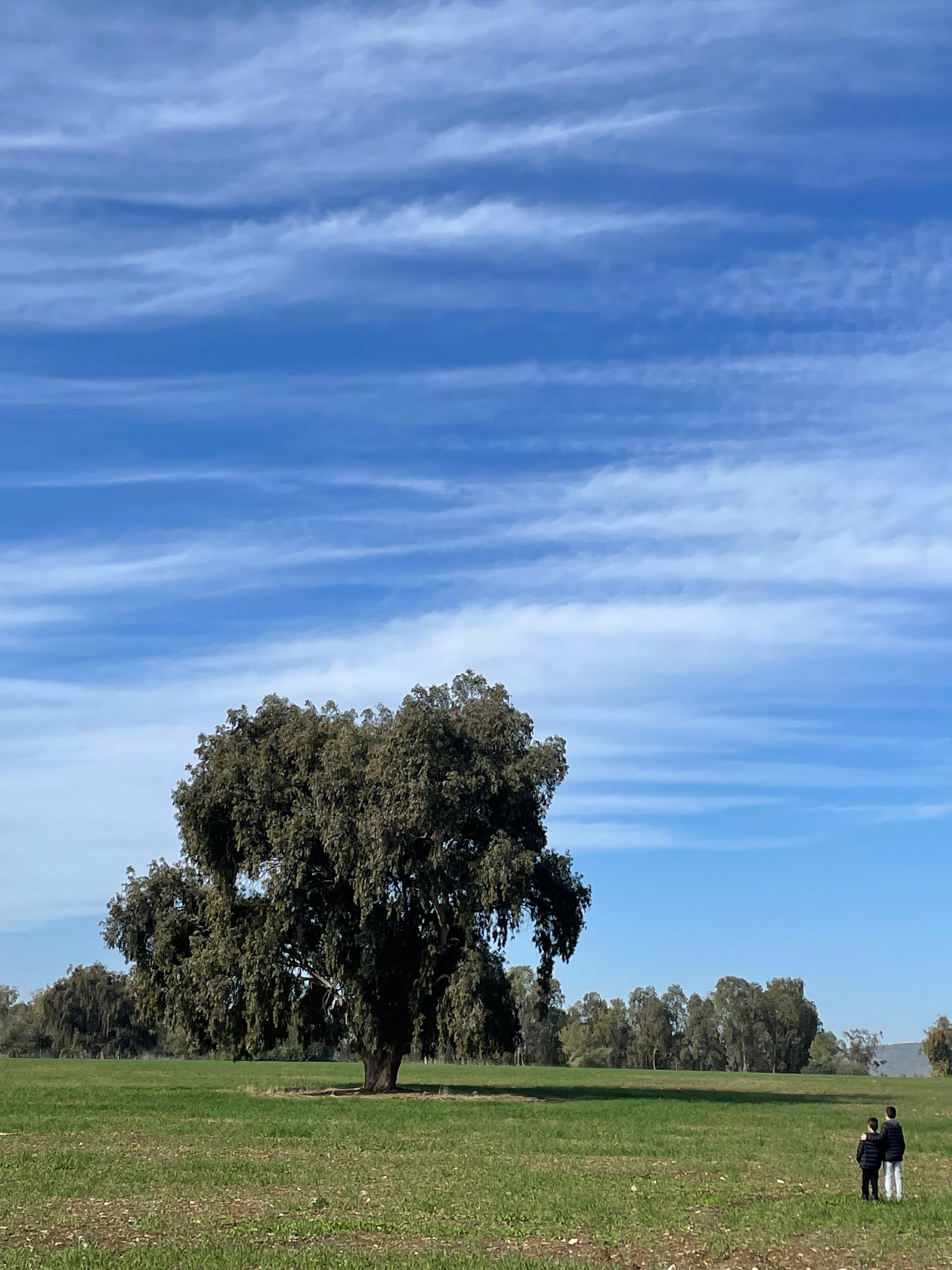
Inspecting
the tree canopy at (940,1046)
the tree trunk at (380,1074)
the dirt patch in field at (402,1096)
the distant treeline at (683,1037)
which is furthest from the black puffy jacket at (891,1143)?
the tree canopy at (940,1046)

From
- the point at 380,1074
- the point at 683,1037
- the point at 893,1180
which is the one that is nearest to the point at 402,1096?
the point at 380,1074

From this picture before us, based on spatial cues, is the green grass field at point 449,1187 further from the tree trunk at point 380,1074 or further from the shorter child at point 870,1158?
the tree trunk at point 380,1074

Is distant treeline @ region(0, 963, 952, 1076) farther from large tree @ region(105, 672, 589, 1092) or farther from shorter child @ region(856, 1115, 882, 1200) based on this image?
shorter child @ region(856, 1115, 882, 1200)

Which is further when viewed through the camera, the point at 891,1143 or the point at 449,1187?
the point at 449,1187

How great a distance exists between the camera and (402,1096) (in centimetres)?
5178

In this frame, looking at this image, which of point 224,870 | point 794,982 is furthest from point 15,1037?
point 224,870

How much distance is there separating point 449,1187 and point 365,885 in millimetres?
23473

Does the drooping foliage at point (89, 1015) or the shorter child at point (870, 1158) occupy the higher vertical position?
the shorter child at point (870, 1158)

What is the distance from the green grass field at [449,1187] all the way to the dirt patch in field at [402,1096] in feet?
6.26

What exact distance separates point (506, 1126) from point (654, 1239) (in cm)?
1990

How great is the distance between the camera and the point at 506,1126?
36656mm

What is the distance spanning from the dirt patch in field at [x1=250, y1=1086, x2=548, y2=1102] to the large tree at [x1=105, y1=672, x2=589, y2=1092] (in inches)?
53.7

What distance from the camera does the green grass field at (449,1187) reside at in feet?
55.1

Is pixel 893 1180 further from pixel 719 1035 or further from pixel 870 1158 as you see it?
pixel 719 1035
